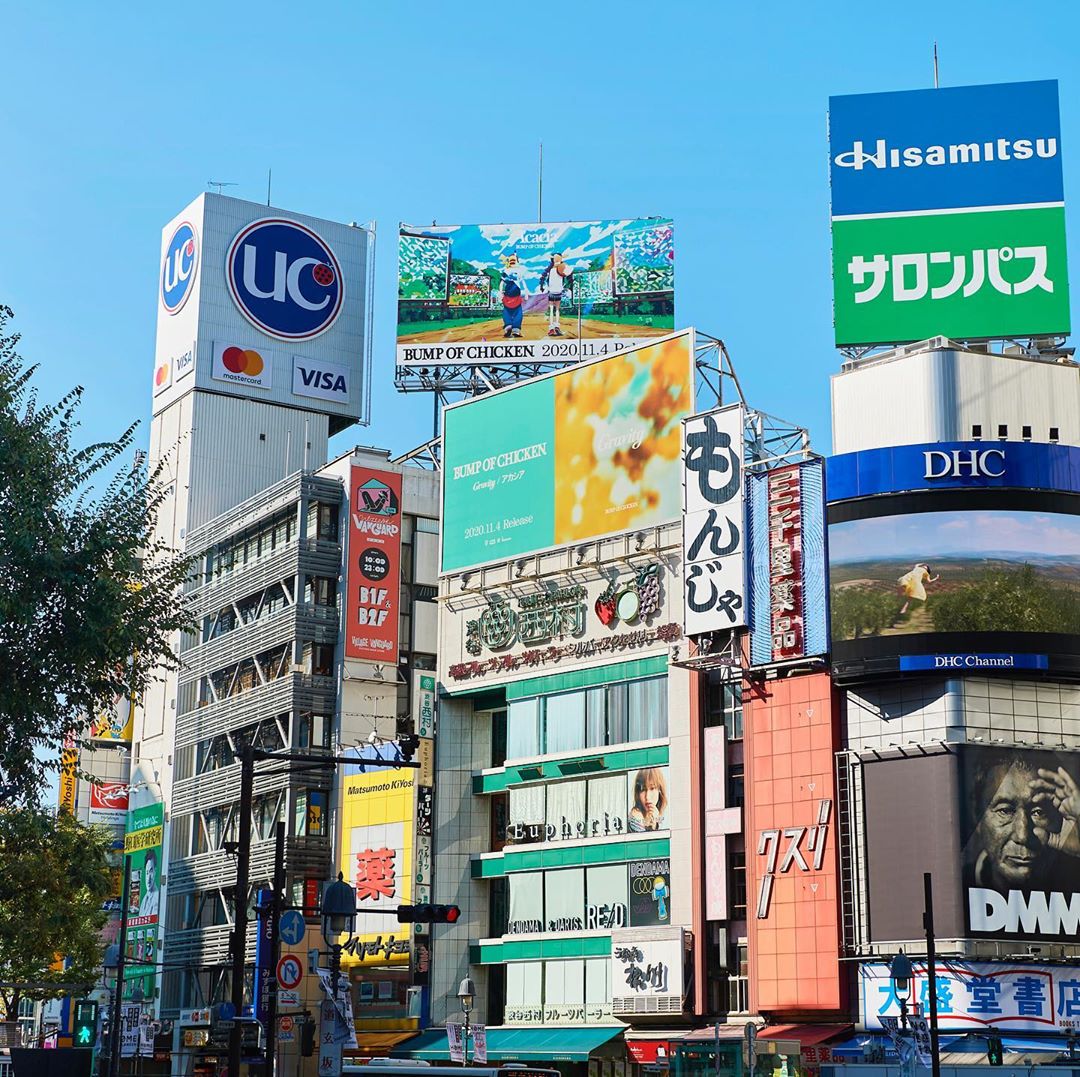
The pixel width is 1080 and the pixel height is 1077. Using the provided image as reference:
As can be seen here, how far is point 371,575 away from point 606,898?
894 inches

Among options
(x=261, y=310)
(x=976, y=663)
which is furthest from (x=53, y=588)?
(x=261, y=310)

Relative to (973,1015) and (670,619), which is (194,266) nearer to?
(670,619)

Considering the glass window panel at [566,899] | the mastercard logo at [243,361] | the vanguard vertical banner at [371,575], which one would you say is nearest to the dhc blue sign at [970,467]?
the glass window panel at [566,899]

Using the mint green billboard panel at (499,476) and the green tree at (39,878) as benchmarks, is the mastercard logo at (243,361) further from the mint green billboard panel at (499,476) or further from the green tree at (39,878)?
the green tree at (39,878)

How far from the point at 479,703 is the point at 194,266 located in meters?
42.1

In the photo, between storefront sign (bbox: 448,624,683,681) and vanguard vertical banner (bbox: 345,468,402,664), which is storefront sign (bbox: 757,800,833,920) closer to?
storefront sign (bbox: 448,624,683,681)

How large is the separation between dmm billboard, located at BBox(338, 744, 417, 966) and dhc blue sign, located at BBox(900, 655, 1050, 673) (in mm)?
25287

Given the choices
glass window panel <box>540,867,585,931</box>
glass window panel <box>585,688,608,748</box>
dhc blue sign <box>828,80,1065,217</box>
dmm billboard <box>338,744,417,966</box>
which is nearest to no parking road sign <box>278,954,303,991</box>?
glass window panel <box>540,867,585,931</box>

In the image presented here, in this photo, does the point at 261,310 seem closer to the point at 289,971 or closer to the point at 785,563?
the point at 785,563

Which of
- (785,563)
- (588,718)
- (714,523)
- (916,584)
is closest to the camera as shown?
(916,584)

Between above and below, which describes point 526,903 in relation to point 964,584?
below

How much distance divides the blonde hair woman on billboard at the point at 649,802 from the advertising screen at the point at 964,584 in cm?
1052

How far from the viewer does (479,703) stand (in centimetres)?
8100

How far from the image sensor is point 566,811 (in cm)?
7362
